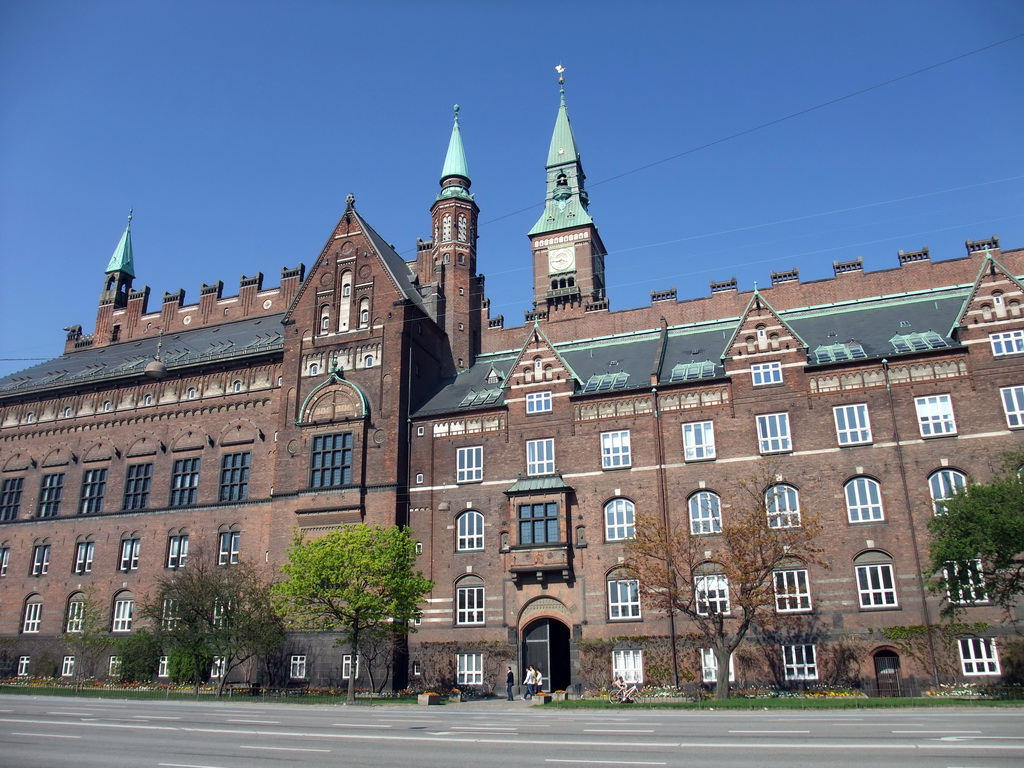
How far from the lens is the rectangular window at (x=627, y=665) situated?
38.5 meters

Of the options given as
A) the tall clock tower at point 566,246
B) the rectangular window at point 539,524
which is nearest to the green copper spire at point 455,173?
the tall clock tower at point 566,246

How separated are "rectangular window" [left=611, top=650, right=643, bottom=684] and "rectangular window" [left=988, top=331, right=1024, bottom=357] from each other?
71.3 ft

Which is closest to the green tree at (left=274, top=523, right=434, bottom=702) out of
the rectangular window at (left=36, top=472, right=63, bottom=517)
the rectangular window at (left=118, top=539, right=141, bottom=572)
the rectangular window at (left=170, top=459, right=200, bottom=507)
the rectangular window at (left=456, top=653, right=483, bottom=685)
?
the rectangular window at (left=456, top=653, right=483, bottom=685)

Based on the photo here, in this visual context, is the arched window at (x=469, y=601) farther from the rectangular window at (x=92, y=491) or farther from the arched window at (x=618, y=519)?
the rectangular window at (x=92, y=491)

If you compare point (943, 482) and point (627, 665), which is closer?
point (943, 482)

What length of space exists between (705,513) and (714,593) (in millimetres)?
3831

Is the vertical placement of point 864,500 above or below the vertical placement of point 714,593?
above

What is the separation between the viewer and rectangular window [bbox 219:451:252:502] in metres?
50.4

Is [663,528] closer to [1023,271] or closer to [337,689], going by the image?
[337,689]

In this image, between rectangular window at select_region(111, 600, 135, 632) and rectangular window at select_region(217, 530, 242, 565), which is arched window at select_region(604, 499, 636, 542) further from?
rectangular window at select_region(111, 600, 135, 632)

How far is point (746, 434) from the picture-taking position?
40125 mm

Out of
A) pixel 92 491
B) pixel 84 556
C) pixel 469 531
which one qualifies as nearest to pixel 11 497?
pixel 92 491

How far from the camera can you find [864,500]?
37344 mm

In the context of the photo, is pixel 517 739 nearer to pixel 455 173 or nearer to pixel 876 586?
pixel 876 586
